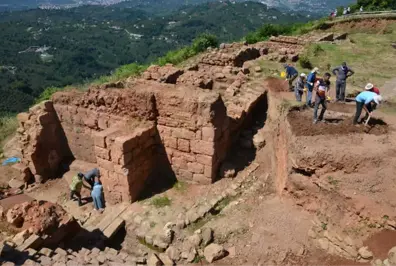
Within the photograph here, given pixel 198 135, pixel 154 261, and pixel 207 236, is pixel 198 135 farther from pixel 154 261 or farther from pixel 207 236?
pixel 154 261

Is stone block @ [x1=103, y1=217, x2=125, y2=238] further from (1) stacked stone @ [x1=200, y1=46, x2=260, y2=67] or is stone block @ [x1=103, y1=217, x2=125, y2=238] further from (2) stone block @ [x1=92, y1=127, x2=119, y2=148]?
(1) stacked stone @ [x1=200, y1=46, x2=260, y2=67]

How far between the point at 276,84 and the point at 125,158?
8.06m

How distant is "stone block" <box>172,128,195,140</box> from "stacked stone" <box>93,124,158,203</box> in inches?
26.8

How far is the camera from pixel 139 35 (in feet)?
449

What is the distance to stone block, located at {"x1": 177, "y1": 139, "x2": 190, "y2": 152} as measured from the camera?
34.7 feet

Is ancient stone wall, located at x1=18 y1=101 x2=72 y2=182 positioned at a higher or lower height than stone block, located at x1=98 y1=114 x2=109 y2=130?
lower

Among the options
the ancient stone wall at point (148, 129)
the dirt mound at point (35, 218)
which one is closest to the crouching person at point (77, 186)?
the ancient stone wall at point (148, 129)

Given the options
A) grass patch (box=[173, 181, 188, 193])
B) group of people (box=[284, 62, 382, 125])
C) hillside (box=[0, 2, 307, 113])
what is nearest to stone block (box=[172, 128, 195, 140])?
grass patch (box=[173, 181, 188, 193])

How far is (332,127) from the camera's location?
1014 centimetres

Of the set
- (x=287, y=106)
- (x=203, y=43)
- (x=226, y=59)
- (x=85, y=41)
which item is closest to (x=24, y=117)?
(x=287, y=106)

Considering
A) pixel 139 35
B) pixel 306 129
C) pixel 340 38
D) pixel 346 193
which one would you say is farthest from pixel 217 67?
pixel 139 35

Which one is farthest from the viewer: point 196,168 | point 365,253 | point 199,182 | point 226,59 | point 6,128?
point 226,59

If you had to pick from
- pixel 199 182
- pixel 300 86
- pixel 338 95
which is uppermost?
pixel 300 86

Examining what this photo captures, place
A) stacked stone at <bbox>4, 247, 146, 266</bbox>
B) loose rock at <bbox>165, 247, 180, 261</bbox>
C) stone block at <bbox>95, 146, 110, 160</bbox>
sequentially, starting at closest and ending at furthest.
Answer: stacked stone at <bbox>4, 247, 146, 266</bbox>
loose rock at <bbox>165, 247, 180, 261</bbox>
stone block at <bbox>95, 146, 110, 160</bbox>
